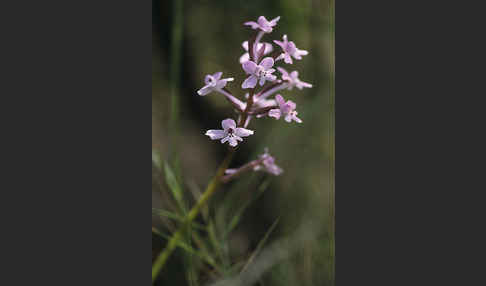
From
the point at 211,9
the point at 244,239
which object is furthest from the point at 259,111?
the point at 211,9

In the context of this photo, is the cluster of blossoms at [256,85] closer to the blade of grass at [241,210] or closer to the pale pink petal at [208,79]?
the pale pink petal at [208,79]

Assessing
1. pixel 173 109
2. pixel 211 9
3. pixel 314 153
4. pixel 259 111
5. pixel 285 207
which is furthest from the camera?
pixel 211 9

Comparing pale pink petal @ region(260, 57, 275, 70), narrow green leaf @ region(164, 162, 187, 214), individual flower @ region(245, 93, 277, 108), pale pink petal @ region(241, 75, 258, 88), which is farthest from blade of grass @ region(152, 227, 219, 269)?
pale pink petal @ region(260, 57, 275, 70)

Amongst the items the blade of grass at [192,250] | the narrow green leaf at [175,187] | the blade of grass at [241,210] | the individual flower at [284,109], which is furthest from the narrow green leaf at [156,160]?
the individual flower at [284,109]

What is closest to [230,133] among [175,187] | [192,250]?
[175,187]

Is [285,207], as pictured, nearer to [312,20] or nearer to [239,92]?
[239,92]

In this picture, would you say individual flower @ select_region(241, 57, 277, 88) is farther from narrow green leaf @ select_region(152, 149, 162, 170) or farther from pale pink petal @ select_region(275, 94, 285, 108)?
narrow green leaf @ select_region(152, 149, 162, 170)
